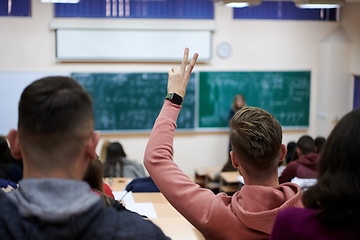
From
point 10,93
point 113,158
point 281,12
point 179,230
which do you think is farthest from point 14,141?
point 281,12

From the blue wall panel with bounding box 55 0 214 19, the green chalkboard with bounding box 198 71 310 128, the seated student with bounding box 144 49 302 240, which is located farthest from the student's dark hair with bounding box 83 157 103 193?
the green chalkboard with bounding box 198 71 310 128

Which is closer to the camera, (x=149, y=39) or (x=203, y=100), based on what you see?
(x=149, y=39)

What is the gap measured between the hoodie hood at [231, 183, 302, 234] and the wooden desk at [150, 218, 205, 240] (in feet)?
0.84

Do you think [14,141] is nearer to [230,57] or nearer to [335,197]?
[335,197]

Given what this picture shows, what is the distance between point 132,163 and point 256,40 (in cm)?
335

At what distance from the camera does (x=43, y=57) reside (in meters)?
6.14

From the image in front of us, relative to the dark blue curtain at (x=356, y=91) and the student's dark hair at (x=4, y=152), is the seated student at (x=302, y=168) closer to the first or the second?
the student's dark hair at (x=4, y=152)

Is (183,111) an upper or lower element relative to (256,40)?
lower

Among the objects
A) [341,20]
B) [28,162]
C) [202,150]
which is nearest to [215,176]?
[202,150]

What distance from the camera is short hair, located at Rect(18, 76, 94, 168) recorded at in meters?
0.85

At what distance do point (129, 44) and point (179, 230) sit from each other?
16.3 feet

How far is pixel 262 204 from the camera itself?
4.52 ft

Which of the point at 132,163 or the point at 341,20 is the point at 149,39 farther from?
the point at 341,20

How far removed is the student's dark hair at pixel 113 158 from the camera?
4277 millimetres
